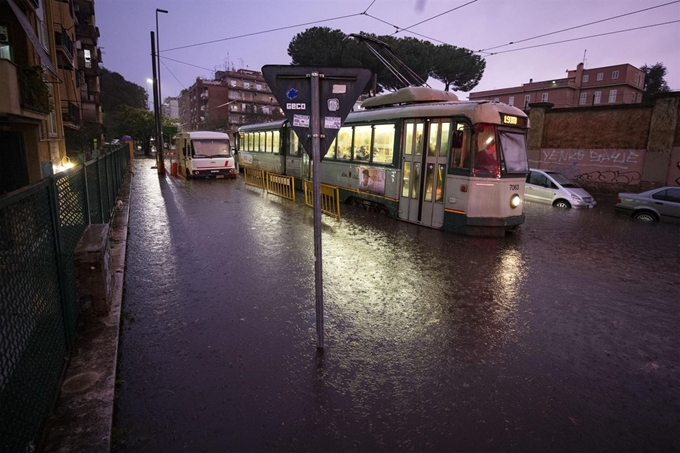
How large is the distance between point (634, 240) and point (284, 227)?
29.9 feet

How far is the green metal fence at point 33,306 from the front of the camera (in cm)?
250

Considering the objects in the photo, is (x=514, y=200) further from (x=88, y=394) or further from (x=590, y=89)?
(x=590, y=89)

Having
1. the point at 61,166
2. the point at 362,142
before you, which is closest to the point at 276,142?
the point at 362,142

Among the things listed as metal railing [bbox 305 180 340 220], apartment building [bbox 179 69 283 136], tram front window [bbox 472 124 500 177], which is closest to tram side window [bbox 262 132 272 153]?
metal railing [bbox 305 180 340 220]

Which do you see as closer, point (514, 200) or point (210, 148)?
point (514, 200)

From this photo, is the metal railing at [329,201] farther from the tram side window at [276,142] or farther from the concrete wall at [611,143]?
the concrete wall at [611,143]

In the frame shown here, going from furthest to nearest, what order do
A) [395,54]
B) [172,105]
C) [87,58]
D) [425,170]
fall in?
1. [172,105]
2. [87,58]
3. [395,54]
4. [425,170]

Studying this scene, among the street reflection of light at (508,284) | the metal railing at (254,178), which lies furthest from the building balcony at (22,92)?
the street reflection of light at (508,284)

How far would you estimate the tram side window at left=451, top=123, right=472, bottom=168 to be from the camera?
9625mm

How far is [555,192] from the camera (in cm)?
1667

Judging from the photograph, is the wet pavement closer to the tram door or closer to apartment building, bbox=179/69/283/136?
the tram door

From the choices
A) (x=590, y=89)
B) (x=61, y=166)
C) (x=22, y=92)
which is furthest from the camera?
(x=590, y=89)

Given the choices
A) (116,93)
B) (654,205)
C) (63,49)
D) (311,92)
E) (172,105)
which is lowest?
(654,205)

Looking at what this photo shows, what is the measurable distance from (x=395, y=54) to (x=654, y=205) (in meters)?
27.1
